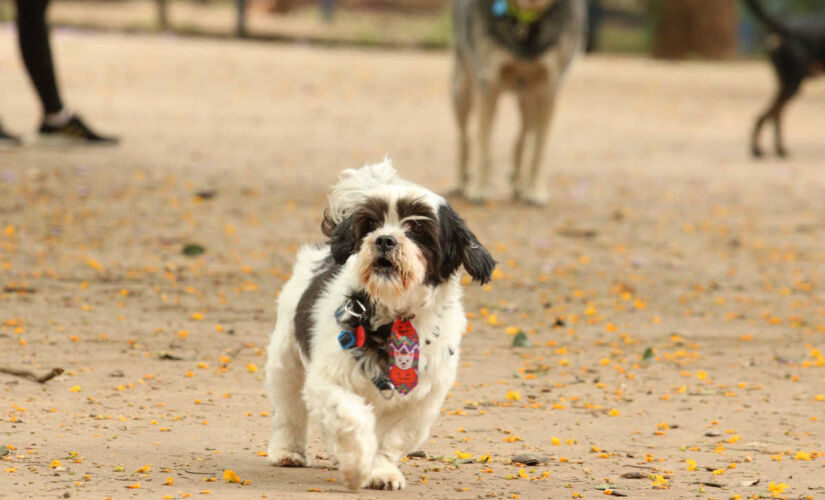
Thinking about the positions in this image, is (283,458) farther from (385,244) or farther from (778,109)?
(778,109)

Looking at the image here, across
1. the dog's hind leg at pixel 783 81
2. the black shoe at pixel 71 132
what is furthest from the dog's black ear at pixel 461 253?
the dog's hind leg at pixel 783 81

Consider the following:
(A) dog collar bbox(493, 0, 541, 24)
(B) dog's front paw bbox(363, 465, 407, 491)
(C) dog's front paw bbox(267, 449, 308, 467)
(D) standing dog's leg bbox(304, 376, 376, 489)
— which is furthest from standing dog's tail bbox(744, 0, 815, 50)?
(D) standing dog's leg bbox(304, 376, 376, 489)

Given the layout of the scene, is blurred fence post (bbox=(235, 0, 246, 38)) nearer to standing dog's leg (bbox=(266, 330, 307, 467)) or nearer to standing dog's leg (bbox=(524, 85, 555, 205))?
standing dog's leg (bbox=(524, 85, 555, 205))

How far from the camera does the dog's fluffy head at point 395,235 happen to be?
4.28m

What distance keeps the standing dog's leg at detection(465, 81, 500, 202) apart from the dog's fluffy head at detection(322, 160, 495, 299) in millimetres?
6733

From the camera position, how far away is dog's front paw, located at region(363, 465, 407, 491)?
14.7 feet

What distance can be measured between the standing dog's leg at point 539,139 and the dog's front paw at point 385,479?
287 inches

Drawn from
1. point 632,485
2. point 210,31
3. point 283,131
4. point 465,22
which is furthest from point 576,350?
point 210,31

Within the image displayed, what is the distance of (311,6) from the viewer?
28375mm

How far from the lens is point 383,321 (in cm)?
452

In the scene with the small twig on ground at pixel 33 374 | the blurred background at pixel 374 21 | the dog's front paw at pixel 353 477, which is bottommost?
the blurred background at pixel 374 21

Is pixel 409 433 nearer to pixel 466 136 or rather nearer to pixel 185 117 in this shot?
pixel 466 136

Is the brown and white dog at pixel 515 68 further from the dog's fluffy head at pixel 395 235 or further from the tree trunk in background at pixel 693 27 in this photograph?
the tree trunk in background at pixel 693 27

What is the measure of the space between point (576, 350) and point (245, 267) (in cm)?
259
